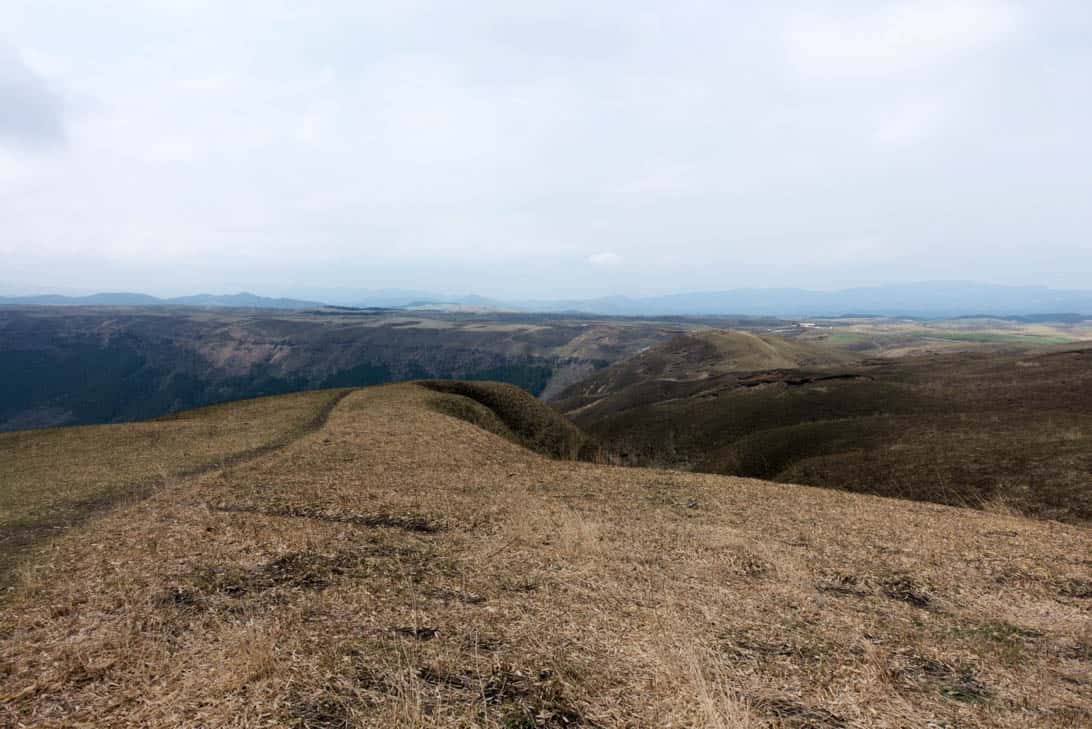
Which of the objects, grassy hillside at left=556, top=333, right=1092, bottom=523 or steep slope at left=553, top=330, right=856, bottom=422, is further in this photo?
steep slope at left=553, top=330, right=856, bottom=422

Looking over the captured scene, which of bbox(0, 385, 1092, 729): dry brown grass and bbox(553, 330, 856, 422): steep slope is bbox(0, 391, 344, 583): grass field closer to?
bbox(0, 385, 1092, 729): dry brown grass

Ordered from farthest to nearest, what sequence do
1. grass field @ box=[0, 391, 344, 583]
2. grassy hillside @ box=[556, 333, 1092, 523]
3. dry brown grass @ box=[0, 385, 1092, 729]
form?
grassy hillside @ box=[556, 333, 1092, 523] → grass field @ box=[0, 391, 344, 583] → dry brown grass @ box=[0, 385, 1092, 729]

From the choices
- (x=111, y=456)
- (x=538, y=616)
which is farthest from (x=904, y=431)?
(x=111, y=456)

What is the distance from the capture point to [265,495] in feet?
62.5

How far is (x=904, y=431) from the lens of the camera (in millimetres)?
39438

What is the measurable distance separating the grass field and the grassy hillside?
35672 mm

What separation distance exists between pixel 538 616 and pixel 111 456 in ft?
98.3

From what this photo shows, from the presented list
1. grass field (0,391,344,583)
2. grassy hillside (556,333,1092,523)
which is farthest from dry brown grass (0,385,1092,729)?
grassy hillside (556,333,1092,523)

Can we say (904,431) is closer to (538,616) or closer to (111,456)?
(538,616)

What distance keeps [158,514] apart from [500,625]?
44.9 ft

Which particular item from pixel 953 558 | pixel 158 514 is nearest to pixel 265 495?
pixel 158 514

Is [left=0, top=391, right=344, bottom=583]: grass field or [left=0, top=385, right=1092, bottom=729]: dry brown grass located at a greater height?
[left=0, top=385, right=1092, bottom=729]: dry brown grass

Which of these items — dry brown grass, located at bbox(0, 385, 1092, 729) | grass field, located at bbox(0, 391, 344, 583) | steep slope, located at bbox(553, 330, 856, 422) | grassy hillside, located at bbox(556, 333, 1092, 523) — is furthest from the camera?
steep slope, located at bbox(553, 330, 856, 422)

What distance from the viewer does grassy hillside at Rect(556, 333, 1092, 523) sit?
26906 mm
